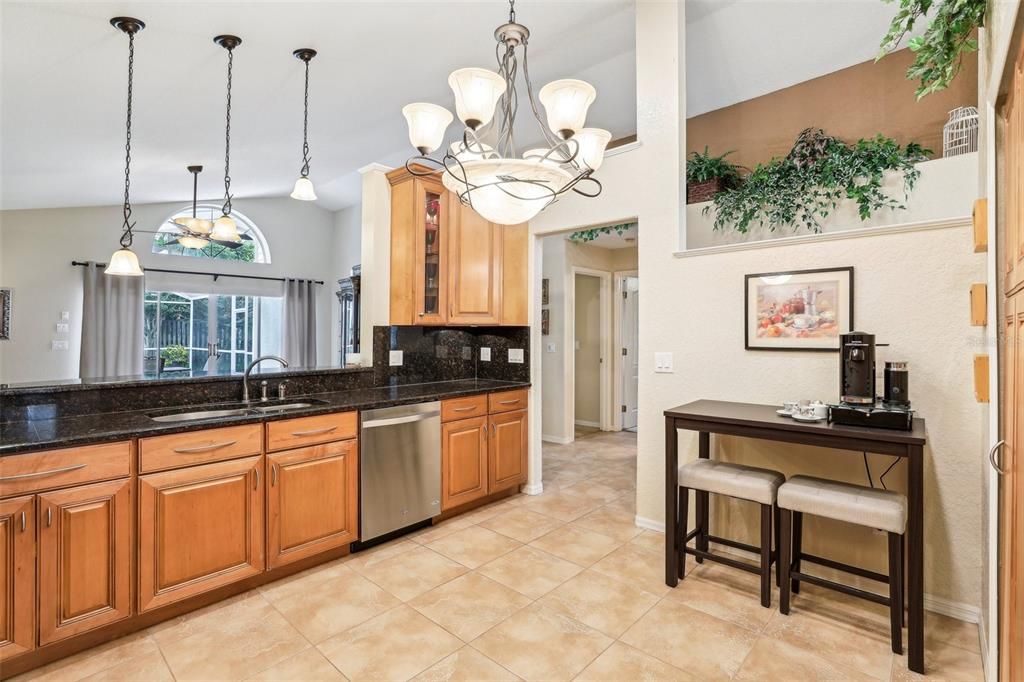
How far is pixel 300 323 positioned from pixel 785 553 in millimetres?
7488

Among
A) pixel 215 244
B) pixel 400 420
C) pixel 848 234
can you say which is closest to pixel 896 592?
pixel 848 234

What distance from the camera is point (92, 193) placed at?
538 centimetres

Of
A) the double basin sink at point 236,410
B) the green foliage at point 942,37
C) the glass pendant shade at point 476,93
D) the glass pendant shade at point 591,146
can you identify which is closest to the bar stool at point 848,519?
the green foliage at point 942,37

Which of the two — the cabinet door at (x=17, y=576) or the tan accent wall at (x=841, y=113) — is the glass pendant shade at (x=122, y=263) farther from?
the tan accent wall at (x=841, y=113)

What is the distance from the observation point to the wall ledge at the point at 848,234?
221 cm

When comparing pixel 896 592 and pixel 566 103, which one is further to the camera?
pixel 896 592

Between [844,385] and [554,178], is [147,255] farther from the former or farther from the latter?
[844,385]

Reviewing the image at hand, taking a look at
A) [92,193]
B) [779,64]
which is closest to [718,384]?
[779,64]

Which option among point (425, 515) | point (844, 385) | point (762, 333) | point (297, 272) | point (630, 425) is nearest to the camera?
point (844, 385)

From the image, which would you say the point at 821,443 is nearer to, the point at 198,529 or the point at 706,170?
the point at 706,170

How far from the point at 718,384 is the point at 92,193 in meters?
6.52

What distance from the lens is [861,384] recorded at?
7.20 feet

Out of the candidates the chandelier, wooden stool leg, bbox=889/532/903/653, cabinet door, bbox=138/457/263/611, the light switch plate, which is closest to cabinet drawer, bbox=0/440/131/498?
cabinet door, bbox=138/457/263/611

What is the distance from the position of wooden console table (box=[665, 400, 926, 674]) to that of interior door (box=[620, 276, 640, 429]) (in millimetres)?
3709
